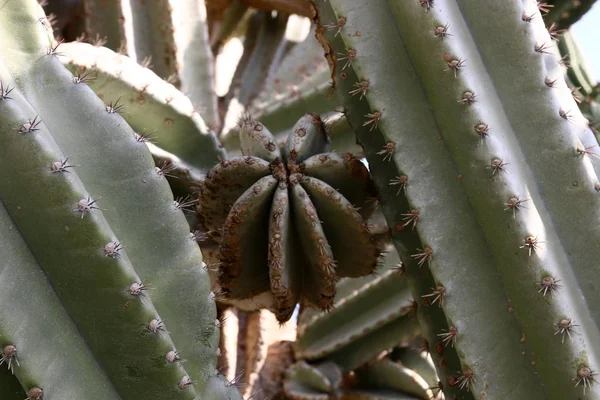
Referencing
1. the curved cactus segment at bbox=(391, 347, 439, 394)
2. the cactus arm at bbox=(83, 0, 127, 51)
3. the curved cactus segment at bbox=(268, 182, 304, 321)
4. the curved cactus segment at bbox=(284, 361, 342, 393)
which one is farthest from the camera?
A: the curved cactus segment at bbox=(391, 347, 439, 394)

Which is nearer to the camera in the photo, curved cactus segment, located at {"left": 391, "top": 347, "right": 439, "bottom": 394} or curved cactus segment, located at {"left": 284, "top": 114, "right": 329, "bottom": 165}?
curved cactus segment, located at {"left": 284, "top": 114, "right": 329, "bottom": 165}

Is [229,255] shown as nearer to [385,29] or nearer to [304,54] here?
[385,29]

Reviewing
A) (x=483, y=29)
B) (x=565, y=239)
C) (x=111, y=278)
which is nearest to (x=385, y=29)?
(x=483, y=29)

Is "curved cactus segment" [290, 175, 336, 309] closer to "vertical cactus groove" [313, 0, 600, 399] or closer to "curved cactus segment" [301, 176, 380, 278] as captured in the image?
"curved cactus segment" [301, 176, 380, 278]

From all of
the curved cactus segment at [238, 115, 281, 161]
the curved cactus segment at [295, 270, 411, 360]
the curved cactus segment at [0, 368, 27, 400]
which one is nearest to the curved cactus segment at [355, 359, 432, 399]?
the curved cactus segment at [295, 270, 411, 360]

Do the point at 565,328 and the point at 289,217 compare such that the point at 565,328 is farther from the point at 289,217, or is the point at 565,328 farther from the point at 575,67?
the point at 575,67

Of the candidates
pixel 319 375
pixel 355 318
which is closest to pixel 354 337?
pixel 355 318
